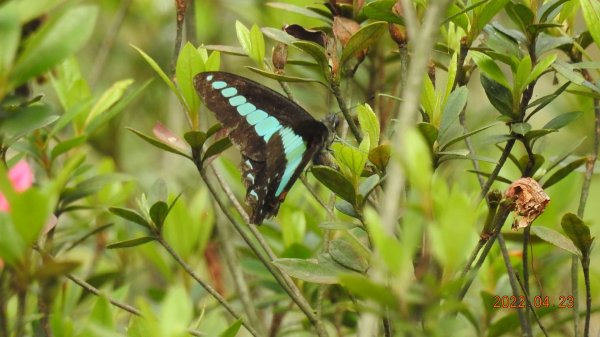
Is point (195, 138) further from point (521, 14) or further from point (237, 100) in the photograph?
point (521, 14)

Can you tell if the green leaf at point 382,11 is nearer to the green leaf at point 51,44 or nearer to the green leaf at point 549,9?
the green leaf at point 549,9

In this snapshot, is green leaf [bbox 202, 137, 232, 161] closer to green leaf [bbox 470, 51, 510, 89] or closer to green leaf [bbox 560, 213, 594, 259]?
green leaf [bbox 470, 51, 510, 89]

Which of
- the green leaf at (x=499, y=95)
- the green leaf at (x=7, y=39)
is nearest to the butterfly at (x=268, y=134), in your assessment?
the green leaf at (x=499, y=95)

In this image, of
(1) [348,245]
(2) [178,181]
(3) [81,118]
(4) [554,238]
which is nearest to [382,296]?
(1) [348,245]

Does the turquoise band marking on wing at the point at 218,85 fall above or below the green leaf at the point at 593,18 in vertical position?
below

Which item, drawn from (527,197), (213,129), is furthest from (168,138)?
(527,197)

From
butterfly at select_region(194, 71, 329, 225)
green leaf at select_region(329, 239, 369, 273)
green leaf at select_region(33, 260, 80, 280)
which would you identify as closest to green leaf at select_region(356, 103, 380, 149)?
green leaf at select_region(329, 239, 369, 273)

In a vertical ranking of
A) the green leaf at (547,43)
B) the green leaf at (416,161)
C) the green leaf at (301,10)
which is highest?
the green leaf at (416,161)
